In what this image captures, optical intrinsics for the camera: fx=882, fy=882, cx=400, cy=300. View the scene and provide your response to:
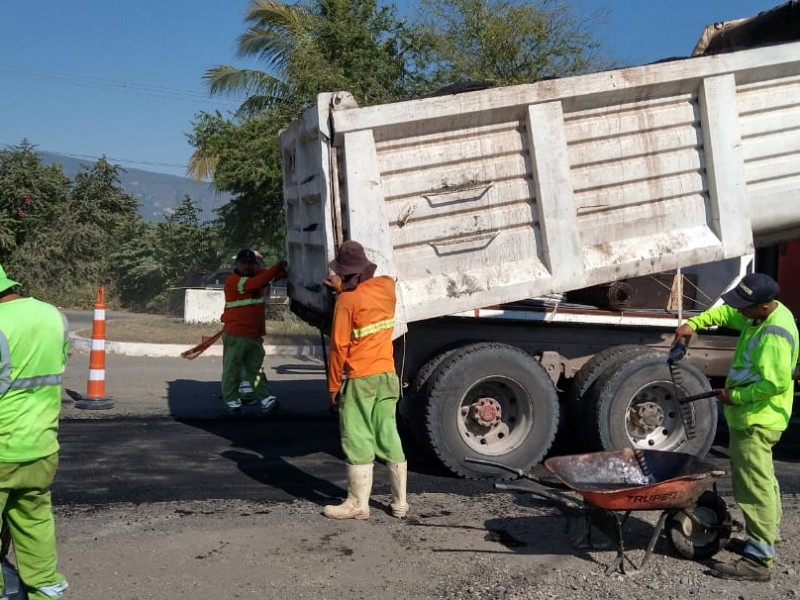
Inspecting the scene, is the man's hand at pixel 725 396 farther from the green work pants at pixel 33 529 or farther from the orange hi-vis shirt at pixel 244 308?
the orange hi-vis shirt at pixel 244 308

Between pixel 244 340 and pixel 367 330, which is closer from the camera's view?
pixel 367 330

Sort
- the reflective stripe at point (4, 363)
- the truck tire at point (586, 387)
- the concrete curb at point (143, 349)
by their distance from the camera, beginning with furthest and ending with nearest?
the concrete curb at point (143, 349), the truck tire at point (586, 387), the reflective stripe at point (4, 363)

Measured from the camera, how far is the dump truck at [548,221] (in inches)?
219

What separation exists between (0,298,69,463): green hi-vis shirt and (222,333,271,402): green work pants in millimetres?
4496

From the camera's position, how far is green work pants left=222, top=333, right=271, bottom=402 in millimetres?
8180

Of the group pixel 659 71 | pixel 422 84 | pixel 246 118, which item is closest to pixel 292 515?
pixel 659 71

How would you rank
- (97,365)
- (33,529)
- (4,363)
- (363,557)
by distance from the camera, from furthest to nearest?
(97,365), (363,557), (33,529), (4,363)

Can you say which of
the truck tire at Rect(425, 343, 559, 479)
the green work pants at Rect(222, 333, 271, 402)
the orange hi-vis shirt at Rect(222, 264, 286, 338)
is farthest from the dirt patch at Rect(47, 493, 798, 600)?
the orange hi-vis shirt at Rect(222, 264, 286, 338)

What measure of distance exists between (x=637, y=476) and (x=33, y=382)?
128 inches

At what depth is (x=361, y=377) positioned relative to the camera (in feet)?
17.0

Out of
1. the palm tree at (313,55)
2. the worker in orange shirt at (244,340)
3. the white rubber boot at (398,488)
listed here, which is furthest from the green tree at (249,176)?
the white rubber boot at (398,488)

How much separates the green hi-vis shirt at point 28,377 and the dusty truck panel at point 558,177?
221 centimetres

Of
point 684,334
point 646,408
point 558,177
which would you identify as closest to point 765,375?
point 684,334

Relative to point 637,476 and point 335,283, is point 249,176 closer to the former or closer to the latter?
point 335,283
